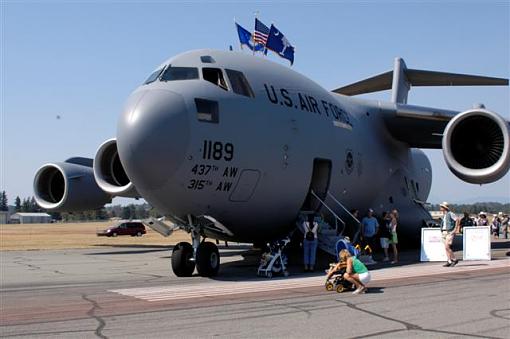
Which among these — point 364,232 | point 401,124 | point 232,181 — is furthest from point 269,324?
point 401,124

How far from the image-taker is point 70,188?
2059cm

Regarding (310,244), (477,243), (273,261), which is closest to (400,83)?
(477,243)

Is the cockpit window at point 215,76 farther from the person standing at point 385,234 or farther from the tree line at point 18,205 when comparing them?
the tree line at point 18,205

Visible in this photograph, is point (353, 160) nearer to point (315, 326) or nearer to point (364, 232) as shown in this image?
point (364, 232)

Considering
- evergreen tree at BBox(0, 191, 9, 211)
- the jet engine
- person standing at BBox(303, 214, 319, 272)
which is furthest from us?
evergreen tree at BBox(0, 191, 9, 211)

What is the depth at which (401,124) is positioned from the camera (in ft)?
60.3

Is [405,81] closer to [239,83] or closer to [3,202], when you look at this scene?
[239,83]

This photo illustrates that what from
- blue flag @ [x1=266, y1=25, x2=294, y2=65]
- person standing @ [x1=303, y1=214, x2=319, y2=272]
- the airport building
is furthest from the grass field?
the airport building

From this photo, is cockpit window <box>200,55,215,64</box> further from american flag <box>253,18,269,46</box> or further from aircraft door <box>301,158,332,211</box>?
american flag <box>253,18,269,46</box>

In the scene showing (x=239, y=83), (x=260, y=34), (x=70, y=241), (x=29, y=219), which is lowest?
(x=29, y=219)

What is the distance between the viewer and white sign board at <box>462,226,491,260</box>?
1473 cm

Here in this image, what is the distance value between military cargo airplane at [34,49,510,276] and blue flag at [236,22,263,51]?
3.84 meters

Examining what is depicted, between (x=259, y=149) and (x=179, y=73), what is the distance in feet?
7.28

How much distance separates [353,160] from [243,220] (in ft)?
14.6
